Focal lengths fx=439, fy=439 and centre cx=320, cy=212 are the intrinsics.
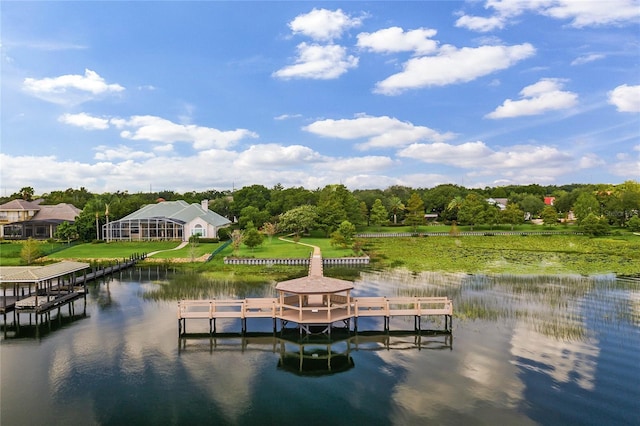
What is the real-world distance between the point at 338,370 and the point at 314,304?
18.2 ft

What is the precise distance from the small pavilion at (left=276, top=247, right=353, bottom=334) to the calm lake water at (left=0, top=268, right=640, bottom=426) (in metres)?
0.90

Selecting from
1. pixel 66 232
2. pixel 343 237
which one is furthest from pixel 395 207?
pixel 66 232

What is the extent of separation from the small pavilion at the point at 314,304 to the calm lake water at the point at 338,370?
0.90 metres

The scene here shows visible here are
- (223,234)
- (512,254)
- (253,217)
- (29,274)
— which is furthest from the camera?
(253,217)

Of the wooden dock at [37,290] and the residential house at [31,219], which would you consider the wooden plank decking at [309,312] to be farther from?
the residential house at [31,219]

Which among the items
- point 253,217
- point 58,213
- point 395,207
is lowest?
point 253,217

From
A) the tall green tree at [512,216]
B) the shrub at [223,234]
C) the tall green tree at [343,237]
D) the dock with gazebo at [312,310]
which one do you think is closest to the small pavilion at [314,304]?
the dock with gazebo at [312,310]

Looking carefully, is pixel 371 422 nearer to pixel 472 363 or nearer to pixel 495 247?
pixel 472 363

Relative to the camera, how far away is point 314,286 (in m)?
20.8

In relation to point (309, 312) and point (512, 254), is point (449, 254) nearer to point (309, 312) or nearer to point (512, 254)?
point (512, 254)

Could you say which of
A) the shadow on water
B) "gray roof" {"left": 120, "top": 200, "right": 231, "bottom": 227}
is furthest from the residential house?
the shadow on water

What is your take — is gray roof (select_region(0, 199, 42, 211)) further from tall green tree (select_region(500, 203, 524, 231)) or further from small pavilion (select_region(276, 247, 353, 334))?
tall green tree (select_region(500, 203, 524, 231))

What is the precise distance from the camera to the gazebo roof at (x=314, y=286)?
20.1 metres

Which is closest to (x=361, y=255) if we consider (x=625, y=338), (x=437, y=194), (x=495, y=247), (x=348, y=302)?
(x=495, y=247)
